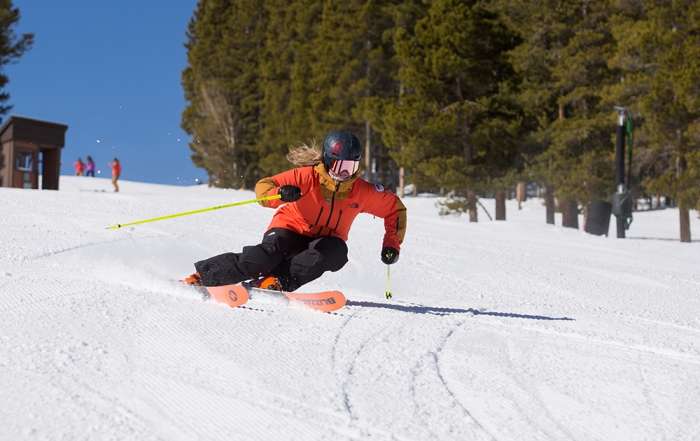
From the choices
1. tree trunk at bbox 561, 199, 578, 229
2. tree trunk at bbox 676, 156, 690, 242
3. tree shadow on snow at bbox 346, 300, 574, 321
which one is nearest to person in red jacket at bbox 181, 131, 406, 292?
tree shadow on snow at bbox 346, 300, 574, 321

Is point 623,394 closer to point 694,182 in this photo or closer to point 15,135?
point 694,182

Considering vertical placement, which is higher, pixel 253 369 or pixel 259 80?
pixel 259 80

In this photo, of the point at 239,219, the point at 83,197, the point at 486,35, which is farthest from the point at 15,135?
the point at 486,35

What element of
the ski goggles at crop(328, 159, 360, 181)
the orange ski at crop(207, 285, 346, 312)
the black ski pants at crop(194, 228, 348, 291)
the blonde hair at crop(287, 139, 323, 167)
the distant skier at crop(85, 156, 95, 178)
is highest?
the distant skier at crop(85, 156, 95, 178)

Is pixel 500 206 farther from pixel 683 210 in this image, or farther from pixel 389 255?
pixel 389 255

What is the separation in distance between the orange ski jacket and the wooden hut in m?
17.4

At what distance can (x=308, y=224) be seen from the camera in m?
4.70

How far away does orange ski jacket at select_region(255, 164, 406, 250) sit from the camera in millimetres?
4531

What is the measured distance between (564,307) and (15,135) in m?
18.7

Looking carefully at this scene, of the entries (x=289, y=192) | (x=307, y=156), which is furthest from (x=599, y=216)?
(x=289, y=192)

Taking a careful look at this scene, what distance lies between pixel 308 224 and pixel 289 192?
0.57 metres

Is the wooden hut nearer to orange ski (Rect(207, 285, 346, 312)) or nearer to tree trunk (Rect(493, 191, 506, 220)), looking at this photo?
tree trunk (Rect(493, 191, 506, 220))

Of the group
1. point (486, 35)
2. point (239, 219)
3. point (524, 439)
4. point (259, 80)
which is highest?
point (259, 80)

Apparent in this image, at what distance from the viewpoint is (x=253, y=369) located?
8.70ft
